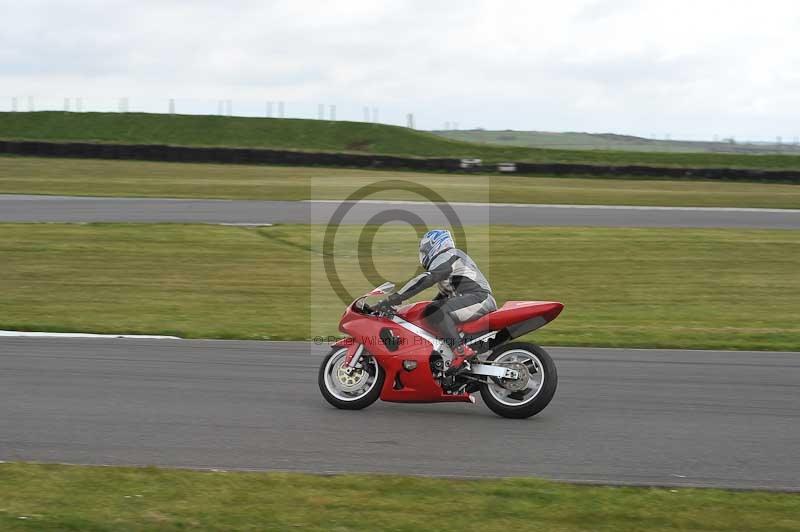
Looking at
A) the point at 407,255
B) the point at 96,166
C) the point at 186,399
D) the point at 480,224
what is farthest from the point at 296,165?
the point at 186,399

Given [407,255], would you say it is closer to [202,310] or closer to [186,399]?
[202,310]

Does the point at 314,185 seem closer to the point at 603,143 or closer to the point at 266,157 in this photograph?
the point at 266,157

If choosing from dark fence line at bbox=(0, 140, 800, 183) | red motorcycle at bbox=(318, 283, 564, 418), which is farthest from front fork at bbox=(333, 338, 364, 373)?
dark fence line at bbox=(0, 140, 800, 183)

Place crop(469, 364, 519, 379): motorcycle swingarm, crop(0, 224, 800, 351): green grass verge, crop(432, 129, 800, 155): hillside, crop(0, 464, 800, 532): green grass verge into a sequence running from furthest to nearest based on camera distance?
crop(432, 129, 800, 155): hillside < crop(0, 224, 800, 351): green grass verge < crop(469, 364, 519, 379): motorcycle swingarm < crop(0, 464, 800, 532): green grass verge

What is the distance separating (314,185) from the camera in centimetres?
3312

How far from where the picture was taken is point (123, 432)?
24.3 feet

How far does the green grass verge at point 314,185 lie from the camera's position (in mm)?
29906

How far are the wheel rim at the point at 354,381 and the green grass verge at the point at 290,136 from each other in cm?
3797

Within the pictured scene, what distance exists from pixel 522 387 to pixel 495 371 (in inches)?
10.9

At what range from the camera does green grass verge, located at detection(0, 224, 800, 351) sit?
13.2 metres

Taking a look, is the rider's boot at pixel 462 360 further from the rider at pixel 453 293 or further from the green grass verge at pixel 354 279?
the green grass verge at pixel 354 279

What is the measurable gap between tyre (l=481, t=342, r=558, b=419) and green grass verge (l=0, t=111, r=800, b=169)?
3812cm

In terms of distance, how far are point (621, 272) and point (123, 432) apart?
12.3 meters

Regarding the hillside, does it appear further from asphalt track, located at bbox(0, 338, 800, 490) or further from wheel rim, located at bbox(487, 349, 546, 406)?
wheel rim, located at bbox(487, 349, 546, 406)
